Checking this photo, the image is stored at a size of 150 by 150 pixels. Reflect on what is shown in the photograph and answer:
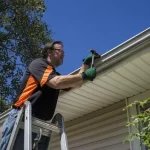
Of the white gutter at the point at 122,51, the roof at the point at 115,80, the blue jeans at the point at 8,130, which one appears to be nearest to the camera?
the blue jeans at the point at 8,130

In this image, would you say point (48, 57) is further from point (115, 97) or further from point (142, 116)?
point (115, 97)

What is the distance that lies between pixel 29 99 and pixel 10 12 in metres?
12.2

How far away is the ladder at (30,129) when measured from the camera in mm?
2131

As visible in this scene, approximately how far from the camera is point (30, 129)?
215 cm

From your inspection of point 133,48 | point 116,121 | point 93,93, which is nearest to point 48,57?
point 133,48

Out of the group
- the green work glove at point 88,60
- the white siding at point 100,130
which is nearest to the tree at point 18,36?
the white siding at point 100,130

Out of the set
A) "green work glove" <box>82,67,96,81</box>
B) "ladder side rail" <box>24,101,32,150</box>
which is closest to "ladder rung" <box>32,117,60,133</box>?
"ladder side rail" <box>24,101,32,150</box>

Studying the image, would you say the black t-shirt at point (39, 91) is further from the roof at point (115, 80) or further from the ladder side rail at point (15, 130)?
the roof at point (115, 80)

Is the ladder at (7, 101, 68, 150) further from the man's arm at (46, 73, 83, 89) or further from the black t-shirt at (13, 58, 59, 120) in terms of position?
the man's arm at (46, 73, 83, 89)

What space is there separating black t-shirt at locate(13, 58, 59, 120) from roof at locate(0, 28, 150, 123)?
1.29 metres

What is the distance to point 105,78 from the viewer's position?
4.18m

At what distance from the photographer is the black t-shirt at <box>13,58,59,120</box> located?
2.44 metres

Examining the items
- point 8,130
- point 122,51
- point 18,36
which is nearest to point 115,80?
point 122,51

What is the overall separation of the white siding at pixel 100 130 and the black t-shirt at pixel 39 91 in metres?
2.50
